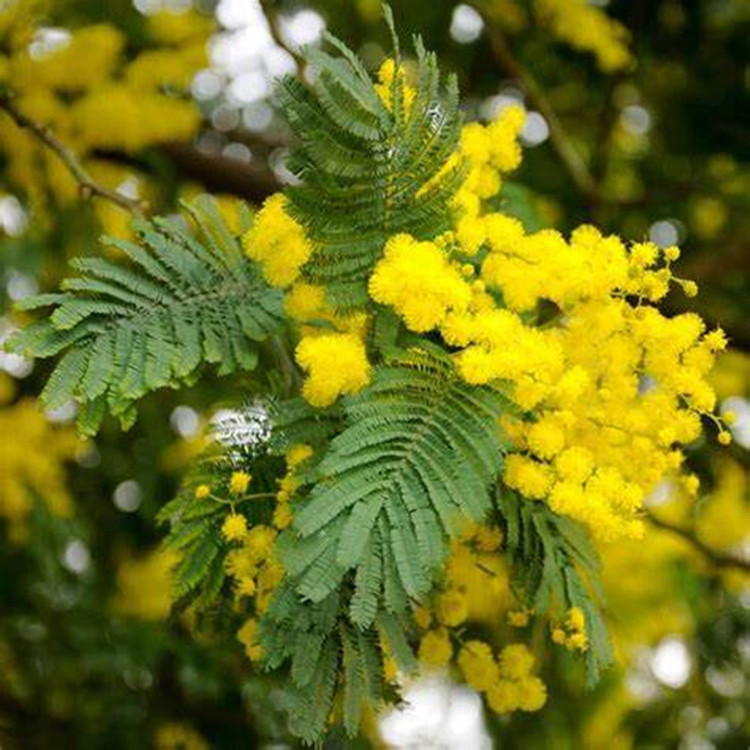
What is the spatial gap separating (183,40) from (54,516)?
148 cm

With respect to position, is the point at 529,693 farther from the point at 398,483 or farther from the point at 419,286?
the point at 419,286

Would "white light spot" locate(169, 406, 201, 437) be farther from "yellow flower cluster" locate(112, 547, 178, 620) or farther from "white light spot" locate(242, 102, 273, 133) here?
"white light spot" locate(242, 102, 273, 133)

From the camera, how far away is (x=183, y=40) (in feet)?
13.9

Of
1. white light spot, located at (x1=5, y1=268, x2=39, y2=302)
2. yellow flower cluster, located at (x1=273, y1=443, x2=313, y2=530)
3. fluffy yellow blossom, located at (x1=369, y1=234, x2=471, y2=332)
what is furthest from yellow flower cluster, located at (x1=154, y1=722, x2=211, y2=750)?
fluffy yellow blossom, located at (x1=369, y1=234, x2=471, y2=332)

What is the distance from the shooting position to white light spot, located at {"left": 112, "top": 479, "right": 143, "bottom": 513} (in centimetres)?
495

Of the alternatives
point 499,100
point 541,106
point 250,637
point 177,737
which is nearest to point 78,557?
point 177,737

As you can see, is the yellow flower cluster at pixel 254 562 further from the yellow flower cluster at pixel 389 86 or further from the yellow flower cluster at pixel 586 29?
the yellow flower cluster at pixel 586 29

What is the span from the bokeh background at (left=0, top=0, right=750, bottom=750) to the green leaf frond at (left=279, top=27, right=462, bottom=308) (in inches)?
51.9

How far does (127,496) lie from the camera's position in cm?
501

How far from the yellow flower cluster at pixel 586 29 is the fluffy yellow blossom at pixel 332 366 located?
2.48 metres

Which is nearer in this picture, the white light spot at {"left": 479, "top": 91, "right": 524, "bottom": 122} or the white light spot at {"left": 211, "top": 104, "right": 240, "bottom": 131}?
the white light spot at {"left": 479, "top": 91, "right": 524, "bottom": 122}

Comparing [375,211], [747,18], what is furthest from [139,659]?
[747,18]

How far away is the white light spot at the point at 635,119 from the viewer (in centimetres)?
536

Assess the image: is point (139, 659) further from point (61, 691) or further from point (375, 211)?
point (375, 211)
